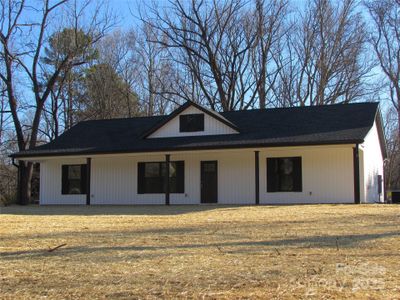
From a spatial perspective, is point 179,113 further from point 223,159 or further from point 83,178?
point 83,178

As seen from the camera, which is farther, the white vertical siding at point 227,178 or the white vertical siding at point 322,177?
the white vertical siding at point 227,178

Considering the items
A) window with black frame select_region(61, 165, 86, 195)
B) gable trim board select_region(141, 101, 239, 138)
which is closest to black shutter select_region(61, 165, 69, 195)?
window with black frame select_region(61, 165, 86, 195)

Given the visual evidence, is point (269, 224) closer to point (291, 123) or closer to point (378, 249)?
point (378, 249)

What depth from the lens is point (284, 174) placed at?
2127 centimetres

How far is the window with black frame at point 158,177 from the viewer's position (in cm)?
2276

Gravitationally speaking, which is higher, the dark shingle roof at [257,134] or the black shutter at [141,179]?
the dark shingle roof at [257,134]

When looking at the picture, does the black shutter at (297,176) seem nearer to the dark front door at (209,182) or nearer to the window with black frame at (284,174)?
the window with black frame at (284,174)

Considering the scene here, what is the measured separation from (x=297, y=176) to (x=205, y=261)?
14.6 metres

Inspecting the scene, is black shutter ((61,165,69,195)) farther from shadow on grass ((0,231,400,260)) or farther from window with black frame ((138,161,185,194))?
shadow on grass ((0,231,400,260))

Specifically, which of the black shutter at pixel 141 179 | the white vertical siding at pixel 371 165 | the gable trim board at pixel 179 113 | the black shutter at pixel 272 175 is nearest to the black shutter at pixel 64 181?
the black shutter at pixel 141 179

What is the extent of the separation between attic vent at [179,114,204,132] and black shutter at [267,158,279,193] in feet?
11.0

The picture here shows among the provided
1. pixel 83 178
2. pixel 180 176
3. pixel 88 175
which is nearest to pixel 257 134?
pixel 180 176

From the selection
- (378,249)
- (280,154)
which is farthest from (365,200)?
(378,249)

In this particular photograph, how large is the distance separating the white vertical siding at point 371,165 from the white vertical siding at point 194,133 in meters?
5.52
